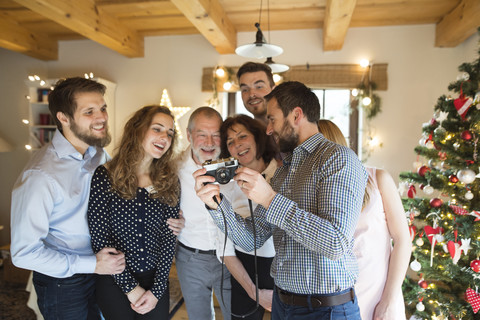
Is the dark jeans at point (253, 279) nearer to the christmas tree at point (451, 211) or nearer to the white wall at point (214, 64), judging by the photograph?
the christmas tree at point (451, 211)

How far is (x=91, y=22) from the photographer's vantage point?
3.34 metres

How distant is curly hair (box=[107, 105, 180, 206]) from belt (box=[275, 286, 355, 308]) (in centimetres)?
73

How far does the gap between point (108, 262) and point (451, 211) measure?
219 centimetres

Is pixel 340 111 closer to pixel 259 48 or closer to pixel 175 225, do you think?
pixel 259 48

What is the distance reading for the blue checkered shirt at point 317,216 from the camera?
3.10ft

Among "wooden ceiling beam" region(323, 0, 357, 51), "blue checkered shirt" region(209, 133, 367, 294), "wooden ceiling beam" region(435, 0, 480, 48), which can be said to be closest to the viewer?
"blue checkered shirt" region(209, 133, 367, 294)

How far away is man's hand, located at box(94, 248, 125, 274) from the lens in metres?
1.38

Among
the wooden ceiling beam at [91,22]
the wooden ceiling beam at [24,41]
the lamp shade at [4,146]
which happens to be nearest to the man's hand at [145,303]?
the wooden ceiling beam at [91,22]

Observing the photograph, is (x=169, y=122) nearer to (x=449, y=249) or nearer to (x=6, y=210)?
(x=449, y=249)

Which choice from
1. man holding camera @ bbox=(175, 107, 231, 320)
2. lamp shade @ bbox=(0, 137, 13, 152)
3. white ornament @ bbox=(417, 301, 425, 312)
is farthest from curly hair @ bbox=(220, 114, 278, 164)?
lamp shade @ bbox=(0, 137, 13, 152)

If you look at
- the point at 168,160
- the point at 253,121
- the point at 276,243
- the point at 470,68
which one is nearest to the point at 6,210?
the point at 168,160

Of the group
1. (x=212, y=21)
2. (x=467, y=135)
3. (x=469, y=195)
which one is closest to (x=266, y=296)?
(x=469, y=195)

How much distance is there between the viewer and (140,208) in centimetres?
149

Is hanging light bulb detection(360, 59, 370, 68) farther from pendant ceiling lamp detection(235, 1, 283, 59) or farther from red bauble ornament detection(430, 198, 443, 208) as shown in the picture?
red bauble ornament detection(430, 198, 443, 208)
